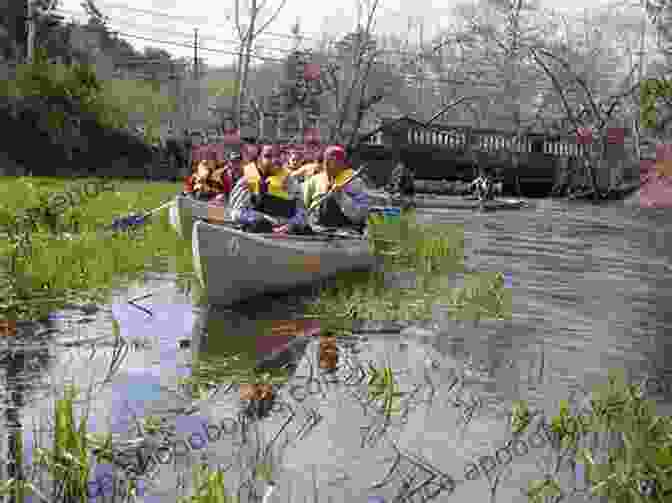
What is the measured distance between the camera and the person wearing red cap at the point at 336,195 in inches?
525

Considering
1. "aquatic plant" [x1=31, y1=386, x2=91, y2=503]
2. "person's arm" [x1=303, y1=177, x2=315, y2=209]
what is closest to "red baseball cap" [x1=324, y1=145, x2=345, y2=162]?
"person's arm" [x1=303, y1=177, x2=315, y2=209]

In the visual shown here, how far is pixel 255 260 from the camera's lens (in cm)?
1030

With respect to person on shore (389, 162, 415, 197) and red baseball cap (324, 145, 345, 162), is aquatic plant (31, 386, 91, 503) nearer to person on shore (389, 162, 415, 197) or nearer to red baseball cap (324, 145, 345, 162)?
red baseball cap (324, 145, 345, 162)

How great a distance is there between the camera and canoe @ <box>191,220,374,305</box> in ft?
31.9

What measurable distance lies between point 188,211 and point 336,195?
388 cm

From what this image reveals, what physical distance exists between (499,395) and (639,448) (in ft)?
6.86

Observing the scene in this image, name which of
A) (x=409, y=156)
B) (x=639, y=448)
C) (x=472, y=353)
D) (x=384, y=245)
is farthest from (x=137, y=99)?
(x=639, y=448)

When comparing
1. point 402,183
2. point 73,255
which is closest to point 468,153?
point 402,183

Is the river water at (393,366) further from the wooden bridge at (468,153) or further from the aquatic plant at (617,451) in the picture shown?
the wooden bridge at (468,153)

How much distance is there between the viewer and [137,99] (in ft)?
192

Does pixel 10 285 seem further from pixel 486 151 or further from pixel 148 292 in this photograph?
pixel 486 151

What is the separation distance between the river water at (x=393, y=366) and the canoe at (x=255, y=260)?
11.7 inches

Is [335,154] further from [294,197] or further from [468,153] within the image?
[468,153]

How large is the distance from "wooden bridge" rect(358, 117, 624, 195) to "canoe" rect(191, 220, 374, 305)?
30390 mm
